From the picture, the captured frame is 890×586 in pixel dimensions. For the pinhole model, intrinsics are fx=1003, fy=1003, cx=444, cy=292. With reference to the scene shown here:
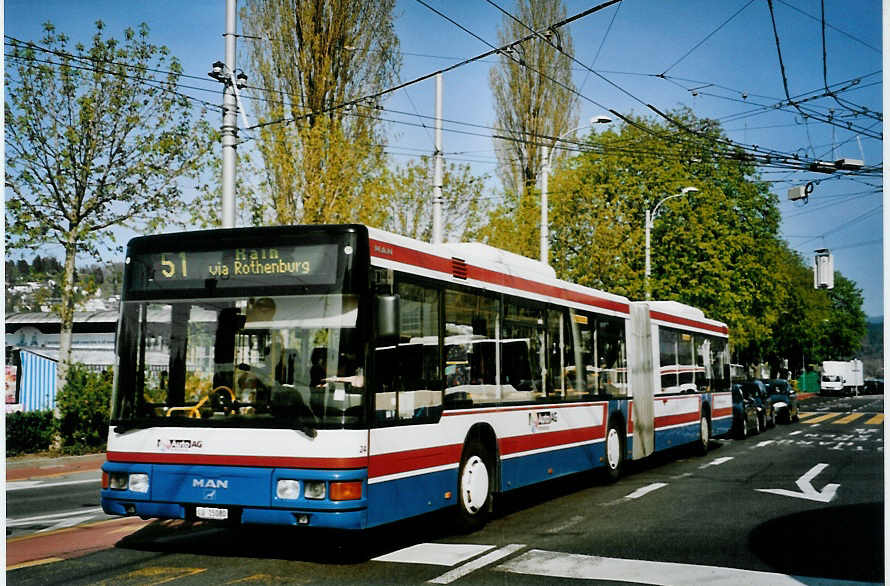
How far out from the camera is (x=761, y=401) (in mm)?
29938

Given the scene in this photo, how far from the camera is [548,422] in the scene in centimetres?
1231

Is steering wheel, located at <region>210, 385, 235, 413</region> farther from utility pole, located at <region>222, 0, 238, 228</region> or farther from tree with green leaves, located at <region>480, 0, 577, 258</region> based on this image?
tree with green leaves, located at <region>480, 0, 577, 258</region>

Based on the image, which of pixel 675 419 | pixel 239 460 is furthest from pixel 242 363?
pixel 675 419

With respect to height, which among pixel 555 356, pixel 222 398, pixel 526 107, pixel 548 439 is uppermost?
pixel 526 107

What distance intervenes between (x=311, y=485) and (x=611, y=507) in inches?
197

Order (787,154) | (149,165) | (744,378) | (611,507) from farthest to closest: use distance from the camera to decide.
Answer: (744,378) < (149,165) < (787,154) < (611,507)

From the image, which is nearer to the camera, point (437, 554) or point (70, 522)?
point (437, 554)

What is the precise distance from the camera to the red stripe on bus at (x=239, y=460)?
7.89m

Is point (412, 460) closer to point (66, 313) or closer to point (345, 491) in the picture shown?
point (345, 491)

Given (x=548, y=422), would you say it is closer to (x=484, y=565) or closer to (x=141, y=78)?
(x=484, y=565)

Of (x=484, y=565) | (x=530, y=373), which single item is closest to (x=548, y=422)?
(x=530, y=373)

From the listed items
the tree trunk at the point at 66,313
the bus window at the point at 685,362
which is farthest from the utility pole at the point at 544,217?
the tree trunk at the point at 66,313

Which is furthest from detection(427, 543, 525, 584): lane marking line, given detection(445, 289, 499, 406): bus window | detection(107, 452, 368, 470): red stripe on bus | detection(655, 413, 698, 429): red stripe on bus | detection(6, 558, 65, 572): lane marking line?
detection(655, 413, 698, 429): red stripe on bus

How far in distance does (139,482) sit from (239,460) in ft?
3.28
